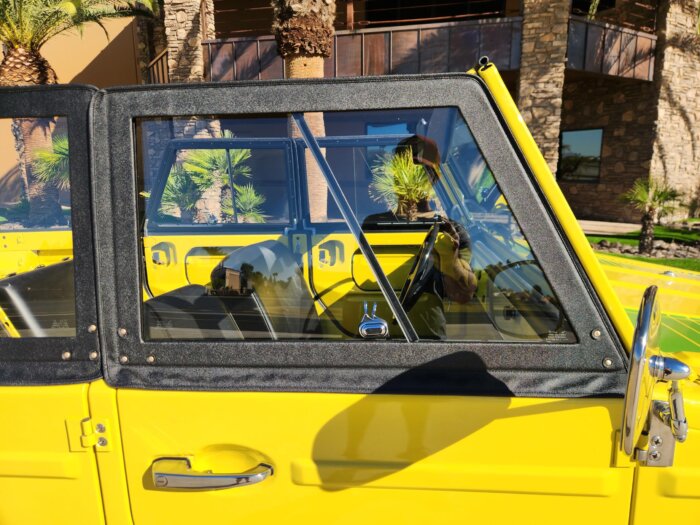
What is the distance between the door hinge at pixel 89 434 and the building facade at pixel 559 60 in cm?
900

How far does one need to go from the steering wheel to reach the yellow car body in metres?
0.38

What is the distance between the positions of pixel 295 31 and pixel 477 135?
24.2 feet

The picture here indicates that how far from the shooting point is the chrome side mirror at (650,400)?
871mm

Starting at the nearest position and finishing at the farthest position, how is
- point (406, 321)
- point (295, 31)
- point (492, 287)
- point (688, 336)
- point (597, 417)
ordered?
point (597, 417) < point (406, 321) < point (492, 287) < point (688, 336) < point (295, 31)

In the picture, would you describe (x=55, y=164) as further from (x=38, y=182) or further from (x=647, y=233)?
(x=647, y=233)

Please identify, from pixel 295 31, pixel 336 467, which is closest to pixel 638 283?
pixel 336 467

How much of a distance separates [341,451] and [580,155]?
60.1 ft

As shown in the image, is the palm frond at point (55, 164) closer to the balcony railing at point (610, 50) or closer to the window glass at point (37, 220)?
the window glass at point (37, 220)

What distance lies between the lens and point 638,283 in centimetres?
237

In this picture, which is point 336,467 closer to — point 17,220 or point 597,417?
point 597,417

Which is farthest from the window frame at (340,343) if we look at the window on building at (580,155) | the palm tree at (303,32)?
the window on building at (580,155)

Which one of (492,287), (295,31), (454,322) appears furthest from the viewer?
(295,31)

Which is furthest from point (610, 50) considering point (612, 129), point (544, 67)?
point (612, 129)

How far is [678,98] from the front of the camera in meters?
15.0
